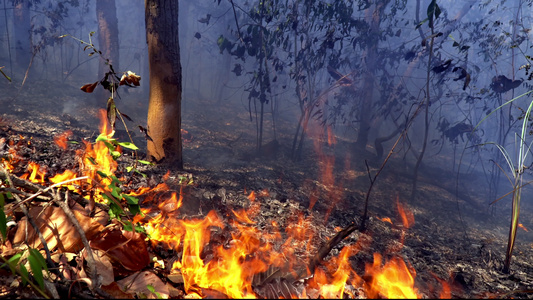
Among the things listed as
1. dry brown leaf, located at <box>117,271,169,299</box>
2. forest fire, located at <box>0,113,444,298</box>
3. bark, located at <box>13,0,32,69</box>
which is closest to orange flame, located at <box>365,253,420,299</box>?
forest fire, located at <box>0,113,444,298</box>

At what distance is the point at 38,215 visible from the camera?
1985 mm

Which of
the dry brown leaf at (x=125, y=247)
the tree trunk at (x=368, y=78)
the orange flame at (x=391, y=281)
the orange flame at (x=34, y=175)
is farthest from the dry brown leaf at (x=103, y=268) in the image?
the tree trunk at (x=368, y=78)

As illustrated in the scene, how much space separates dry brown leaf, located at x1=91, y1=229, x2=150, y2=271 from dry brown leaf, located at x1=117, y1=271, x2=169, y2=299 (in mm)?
Result: 95

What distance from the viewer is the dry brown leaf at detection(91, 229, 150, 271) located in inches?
76.9

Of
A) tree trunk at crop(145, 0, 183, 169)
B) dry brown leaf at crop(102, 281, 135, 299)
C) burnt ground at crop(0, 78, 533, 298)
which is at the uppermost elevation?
tree trunk at crop(145, 0, 183, 169)

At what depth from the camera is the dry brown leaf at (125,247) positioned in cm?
195

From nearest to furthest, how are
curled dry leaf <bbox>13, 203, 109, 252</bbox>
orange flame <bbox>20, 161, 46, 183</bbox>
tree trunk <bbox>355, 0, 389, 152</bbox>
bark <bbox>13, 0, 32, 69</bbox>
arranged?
curled dry leaf <bbox>13, 203, 109, 252</bbox>
orange flame <bbox>20, 161, 46, 183</bbox>
tree trunk <bbox>355, 0, 389, 152</bbox>
bark <bbox>13, 0, 32, 69</bbox>

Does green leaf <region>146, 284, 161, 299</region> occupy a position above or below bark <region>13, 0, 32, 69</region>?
below

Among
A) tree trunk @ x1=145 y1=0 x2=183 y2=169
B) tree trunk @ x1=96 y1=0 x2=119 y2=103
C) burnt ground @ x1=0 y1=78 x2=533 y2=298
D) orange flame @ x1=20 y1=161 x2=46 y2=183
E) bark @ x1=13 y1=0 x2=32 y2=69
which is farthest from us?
bark @ x1=13 y1=0 x2=32 y2=69

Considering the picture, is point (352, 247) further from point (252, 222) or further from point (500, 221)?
point (500, 221)

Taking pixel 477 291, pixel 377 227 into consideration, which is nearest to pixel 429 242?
pixel 377 227

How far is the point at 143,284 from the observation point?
182 cm

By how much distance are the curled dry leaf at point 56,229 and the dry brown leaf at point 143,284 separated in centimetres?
43

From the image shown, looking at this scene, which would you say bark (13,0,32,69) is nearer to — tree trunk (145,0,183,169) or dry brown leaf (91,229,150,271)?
tree trunk (145,0,183,169)
